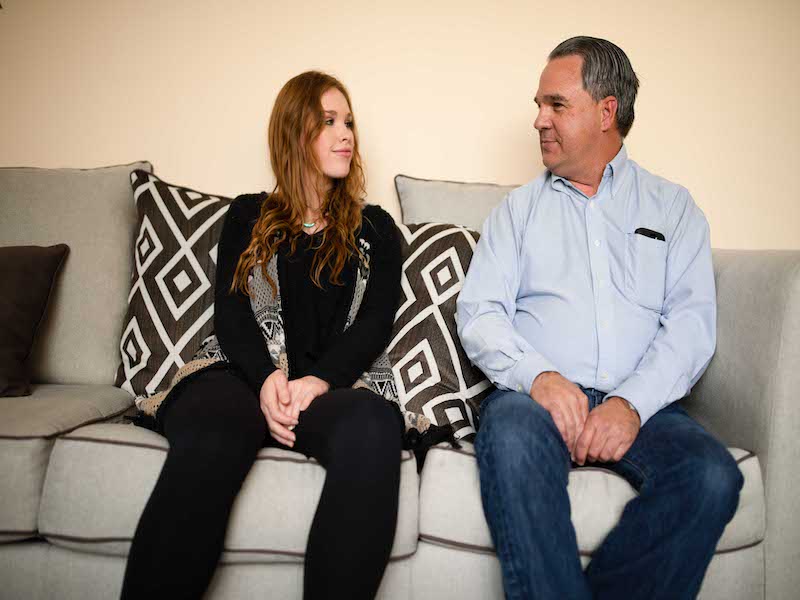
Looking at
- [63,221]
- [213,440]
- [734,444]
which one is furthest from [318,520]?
[63,221]

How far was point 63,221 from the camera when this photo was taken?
1.64 m

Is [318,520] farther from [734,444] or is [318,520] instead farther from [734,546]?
[734,444]

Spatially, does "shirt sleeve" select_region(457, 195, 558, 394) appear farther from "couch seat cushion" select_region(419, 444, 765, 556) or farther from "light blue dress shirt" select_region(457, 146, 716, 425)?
"couch seat cushion" select_region(419, 444, 765, 556)

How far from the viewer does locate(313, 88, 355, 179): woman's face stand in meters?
1.48

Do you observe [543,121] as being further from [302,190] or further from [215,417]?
[215,417]

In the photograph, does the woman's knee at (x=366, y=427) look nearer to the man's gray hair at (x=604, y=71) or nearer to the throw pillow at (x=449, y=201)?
the throw pillow at (x=449, y=201)

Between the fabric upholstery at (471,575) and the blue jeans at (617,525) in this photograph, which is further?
the fabric upholstery at (471,575)

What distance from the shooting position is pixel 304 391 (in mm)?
1146

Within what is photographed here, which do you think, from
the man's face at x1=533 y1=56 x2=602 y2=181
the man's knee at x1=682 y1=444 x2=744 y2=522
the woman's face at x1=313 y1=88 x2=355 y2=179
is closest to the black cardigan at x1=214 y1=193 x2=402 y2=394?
the woman's face at x1=313 y1=88 x2=355 y2=179

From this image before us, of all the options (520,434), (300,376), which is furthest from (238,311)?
(520,434)

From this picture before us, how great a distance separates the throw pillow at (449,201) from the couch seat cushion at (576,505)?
2.81 feet

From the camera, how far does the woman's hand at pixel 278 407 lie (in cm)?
111

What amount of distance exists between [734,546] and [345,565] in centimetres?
74

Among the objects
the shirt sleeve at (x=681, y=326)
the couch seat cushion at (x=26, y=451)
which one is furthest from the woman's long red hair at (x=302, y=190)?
the shirt sleeve at (x=681, y=326)
